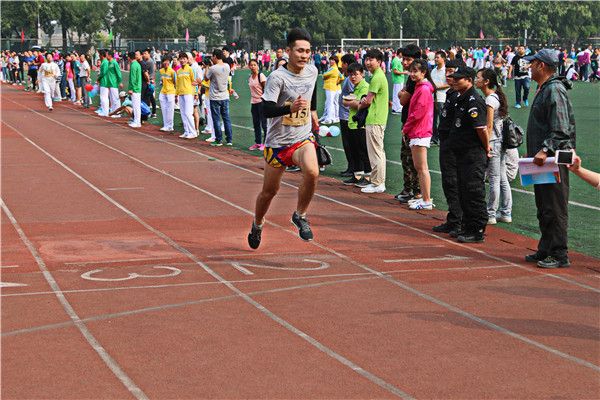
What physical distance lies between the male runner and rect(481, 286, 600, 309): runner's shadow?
205 centimetres

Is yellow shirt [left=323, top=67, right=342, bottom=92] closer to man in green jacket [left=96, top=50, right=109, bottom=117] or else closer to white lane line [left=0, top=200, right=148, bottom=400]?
man in green jacket [left=96, top=50, right=109, bottom=117]

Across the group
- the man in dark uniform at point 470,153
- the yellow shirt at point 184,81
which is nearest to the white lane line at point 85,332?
the man in dark uniform at point 470,153

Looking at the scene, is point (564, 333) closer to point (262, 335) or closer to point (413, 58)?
point (262, 335)

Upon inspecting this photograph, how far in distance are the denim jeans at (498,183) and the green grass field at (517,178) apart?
242 millimetres

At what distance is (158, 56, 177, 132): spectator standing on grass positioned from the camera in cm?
2518

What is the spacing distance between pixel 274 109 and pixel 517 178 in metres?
7.40

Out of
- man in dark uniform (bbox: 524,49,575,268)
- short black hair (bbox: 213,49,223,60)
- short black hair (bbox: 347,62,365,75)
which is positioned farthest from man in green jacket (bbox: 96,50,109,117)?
man in dark uniform (bbox: 524,49,575,268)

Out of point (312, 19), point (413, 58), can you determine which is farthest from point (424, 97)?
point (312, 19)

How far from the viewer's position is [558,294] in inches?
357

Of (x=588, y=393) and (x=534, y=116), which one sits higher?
(x=534, y=116)

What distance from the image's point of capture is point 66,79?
40594 mm

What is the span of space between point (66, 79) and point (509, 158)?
30504 millimetres

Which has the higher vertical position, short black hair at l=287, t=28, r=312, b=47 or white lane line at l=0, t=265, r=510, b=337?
short black hair at l=287, t=28, r=312, b=47

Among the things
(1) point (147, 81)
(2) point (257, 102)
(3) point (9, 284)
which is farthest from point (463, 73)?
(1) point (147, 81)
